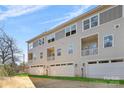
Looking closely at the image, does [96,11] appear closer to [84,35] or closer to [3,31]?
[84,35]

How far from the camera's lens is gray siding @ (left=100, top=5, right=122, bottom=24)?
17.4 metres

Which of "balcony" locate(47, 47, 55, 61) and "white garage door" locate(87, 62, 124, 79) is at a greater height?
"balcony" locate(47, 47, 55, 61)

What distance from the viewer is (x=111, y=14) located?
1827 centimetres

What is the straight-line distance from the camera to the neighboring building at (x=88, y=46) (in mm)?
17484

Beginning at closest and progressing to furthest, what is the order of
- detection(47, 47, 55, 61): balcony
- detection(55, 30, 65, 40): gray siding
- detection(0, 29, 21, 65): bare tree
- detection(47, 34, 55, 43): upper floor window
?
detection(0, 29, 21, 65): bare tree
detection(55, 30, 65, 40): gray siding
detection(47, 34, 55, 43): upper floor window
detection(47, 47, 55, 61): balcony

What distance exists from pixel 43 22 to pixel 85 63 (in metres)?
10.8

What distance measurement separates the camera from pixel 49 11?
2578 cm

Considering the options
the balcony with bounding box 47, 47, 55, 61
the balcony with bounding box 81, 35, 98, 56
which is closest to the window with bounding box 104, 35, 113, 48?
the balcony with bounding box 81, 35, 98, 56

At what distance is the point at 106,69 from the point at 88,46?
504 cm

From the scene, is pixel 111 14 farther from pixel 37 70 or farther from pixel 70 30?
pixel 37 70

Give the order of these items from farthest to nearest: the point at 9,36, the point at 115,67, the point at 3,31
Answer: the point at 9,36 < the point at 3,31 < the point at 115,67

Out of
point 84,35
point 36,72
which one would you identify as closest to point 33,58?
point 36,72

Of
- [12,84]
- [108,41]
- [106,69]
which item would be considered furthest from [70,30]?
[12,84]

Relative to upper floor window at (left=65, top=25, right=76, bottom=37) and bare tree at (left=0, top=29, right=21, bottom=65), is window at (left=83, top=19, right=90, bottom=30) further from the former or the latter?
bare tree at (left=0, top=29, right=21, bottom=65)
